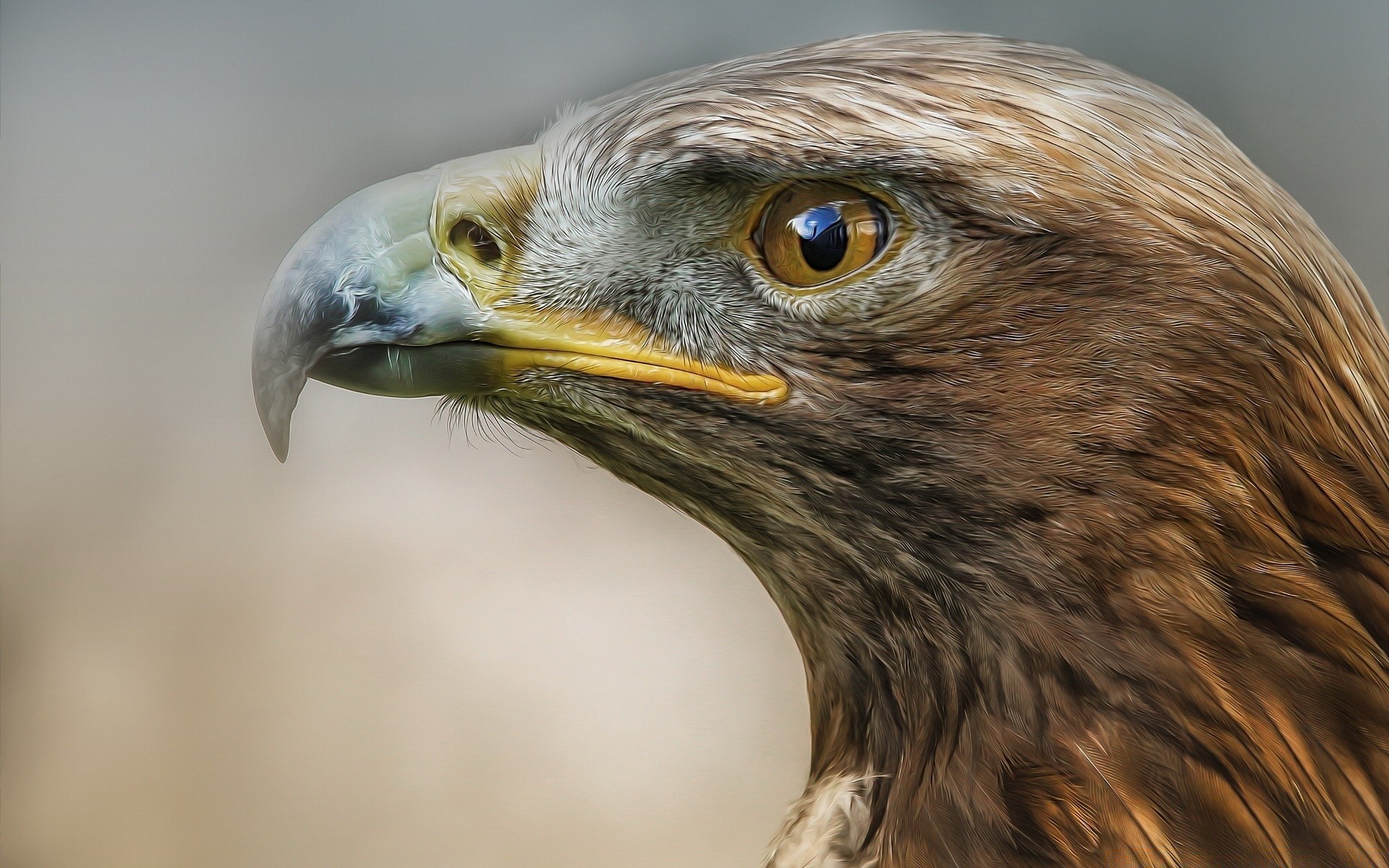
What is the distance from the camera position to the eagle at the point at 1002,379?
18.5 inches

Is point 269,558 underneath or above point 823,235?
underneath

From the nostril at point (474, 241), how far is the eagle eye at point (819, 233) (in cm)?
18

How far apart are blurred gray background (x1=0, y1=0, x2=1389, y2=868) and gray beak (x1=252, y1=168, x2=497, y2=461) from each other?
357mm

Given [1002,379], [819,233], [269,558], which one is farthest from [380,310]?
[269,558]

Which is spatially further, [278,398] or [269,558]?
[269,558]

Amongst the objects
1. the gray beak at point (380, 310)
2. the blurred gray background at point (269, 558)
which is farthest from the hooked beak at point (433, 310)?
the blurred gray background at point (269, 558)

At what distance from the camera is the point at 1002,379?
48 cm

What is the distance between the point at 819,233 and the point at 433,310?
0.81 feet

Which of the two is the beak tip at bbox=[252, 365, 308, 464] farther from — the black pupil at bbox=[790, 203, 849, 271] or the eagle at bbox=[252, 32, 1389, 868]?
the black pupil at bbox=[790, 203, 849, 271]

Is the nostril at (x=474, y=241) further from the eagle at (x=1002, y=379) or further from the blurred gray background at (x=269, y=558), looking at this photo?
the blurred gray background at (x=269, y=558)

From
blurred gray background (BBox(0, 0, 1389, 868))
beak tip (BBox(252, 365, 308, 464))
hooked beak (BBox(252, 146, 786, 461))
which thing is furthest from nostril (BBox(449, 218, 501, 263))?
blurred gray background (BBox(0, 0, 1389, 868))

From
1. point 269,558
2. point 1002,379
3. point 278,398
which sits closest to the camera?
point 1002,379

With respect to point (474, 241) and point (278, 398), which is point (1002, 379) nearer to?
point (474, 241)

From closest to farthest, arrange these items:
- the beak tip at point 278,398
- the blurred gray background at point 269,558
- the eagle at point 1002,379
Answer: the eagle at point 1002,379, the beak tip at point 278,398, the blurred gray background at point 269,558
